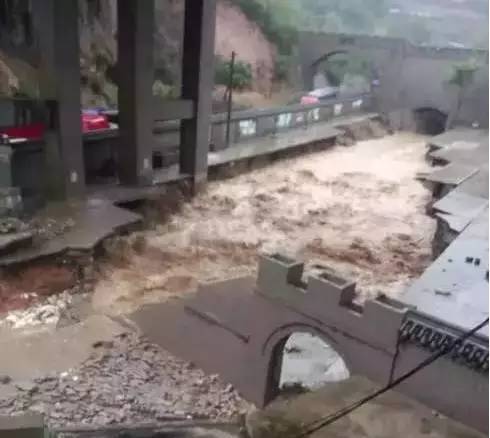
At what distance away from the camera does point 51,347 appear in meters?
10.6

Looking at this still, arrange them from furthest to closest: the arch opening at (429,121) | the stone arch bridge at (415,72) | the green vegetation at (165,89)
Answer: the arch opening at (429,121), the stone arch bridge at (415,72), the green vegetation at (165,89)

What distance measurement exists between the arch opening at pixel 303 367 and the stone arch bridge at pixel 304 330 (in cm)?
5

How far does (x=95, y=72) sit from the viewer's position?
23.0 metres

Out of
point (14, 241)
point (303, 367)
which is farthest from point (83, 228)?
point (303, 367)

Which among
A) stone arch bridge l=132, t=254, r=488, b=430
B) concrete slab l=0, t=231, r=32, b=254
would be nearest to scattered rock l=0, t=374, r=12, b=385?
stone arch bridge l=132, t=254, r=488, b=430

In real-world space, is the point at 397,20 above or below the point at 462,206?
above

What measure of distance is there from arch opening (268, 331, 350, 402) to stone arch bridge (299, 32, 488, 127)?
912 inches

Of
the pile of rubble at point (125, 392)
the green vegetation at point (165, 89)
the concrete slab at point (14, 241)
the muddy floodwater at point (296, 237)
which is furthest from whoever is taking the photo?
the green vegetation at point (165, 89)

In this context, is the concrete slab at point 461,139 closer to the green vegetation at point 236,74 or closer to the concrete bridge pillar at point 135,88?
the green vegetation at point 236,74

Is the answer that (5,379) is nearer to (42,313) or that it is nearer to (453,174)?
(42,313)

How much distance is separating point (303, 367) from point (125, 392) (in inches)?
129

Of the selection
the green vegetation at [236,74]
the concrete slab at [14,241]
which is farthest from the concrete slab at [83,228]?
the green vegetation at [236,74]

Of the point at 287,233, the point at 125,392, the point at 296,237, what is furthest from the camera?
the point at 287,233

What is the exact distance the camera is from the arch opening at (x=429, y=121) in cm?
3338
